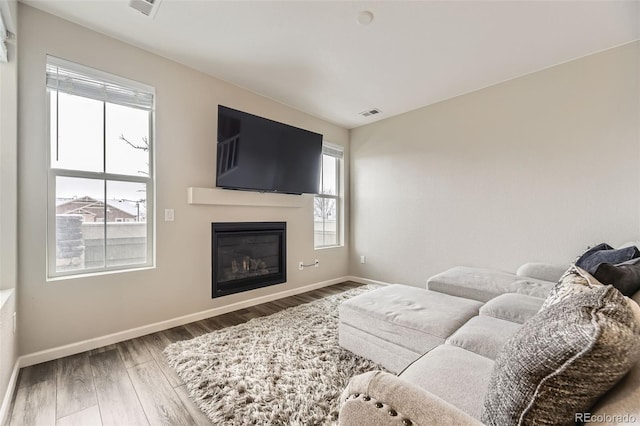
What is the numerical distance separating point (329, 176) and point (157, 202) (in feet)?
8.47

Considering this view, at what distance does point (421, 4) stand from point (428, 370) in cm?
228

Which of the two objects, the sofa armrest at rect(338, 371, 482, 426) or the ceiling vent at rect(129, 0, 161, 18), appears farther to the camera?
the ceiling vent at rect(129, 0, 161, 18)

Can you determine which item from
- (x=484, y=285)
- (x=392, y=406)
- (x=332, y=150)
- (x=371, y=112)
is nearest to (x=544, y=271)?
(x=484, y=285)

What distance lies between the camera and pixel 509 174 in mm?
2953

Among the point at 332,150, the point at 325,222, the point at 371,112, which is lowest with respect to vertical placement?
the point at 325,222

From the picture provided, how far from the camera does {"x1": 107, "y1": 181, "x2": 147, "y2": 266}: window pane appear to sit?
232 centimetres

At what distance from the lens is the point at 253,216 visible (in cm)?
325

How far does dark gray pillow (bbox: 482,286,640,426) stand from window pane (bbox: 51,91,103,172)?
2.96 metres

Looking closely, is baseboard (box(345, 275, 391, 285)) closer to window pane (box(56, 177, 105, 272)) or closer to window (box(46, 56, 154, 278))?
window (box(46, 56, 154, 278))

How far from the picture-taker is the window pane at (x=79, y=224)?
6.84 feet

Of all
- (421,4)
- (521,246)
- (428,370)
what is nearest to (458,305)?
(428,370)

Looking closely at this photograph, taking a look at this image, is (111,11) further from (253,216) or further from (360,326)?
(360,326)

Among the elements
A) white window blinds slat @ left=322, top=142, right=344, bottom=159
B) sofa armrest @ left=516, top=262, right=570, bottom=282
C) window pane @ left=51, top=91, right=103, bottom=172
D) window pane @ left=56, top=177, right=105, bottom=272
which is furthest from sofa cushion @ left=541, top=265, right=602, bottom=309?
white window blinds slat @ left=322, top=142, right=344, bottom=159

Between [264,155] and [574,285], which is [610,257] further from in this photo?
[264,155]
